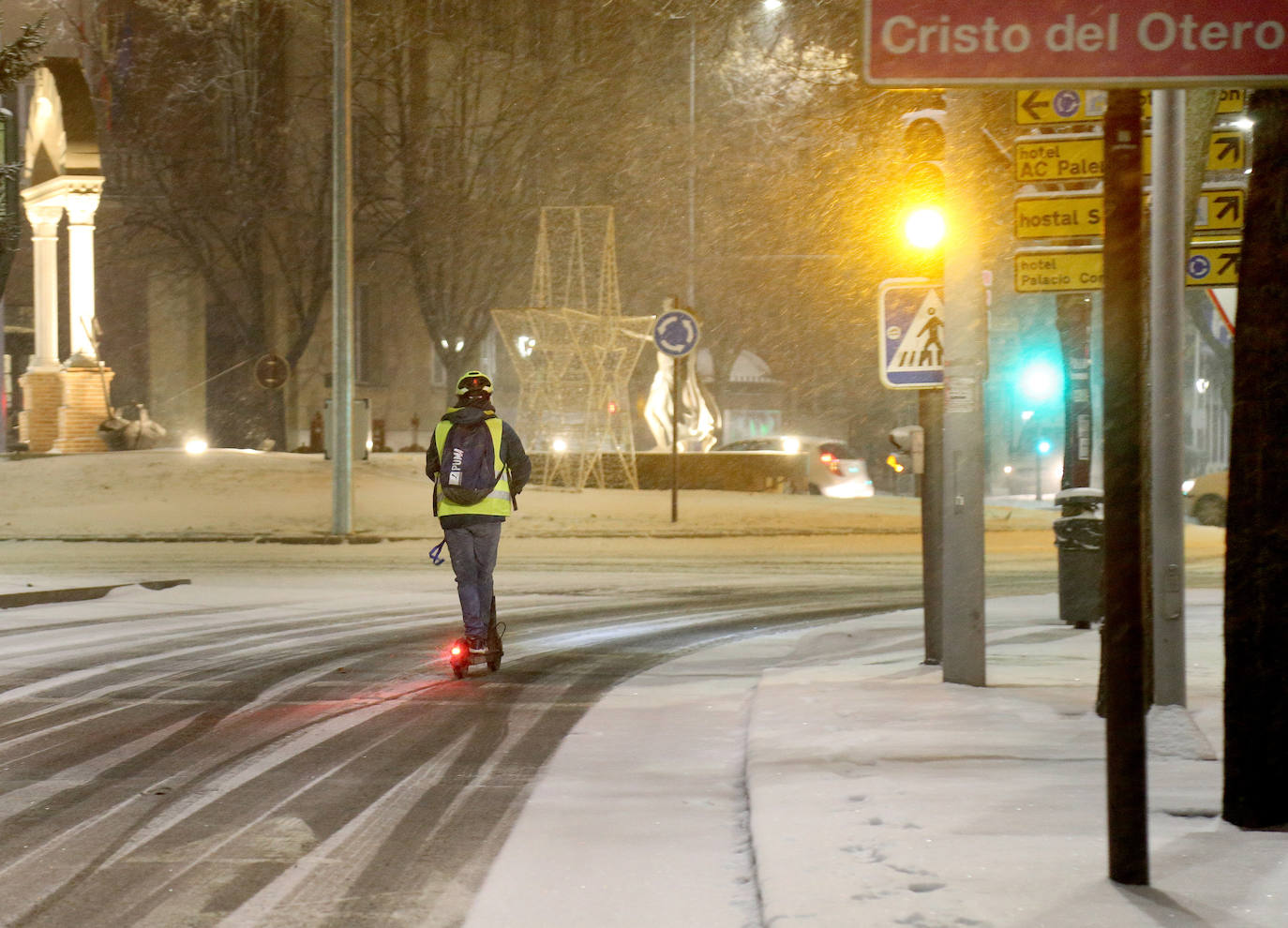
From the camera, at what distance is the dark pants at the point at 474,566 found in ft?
32.9

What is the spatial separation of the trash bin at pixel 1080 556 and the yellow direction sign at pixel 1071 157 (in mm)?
3427

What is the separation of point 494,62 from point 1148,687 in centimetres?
3349

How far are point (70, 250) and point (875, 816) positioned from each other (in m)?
26.9

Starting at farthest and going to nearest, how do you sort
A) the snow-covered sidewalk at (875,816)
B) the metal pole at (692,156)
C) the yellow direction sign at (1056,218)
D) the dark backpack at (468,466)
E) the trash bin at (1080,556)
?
the metal pole at (692,156) → the trash bin at (1080,556) → the dark backpack at (468,466) → the yellow direction sign at (1056,218) → the snow-covered sidewalk at (875,816)

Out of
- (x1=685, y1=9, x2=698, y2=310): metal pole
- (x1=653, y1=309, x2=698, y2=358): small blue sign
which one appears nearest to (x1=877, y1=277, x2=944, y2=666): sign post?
(x1=653, y1=309, x2=698, y2=358): small blue sign

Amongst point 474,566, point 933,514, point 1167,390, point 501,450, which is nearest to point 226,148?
point 501,450

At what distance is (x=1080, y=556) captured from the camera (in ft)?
38.0

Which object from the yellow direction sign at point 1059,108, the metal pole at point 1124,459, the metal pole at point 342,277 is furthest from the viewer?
the metal pole at point 342,277

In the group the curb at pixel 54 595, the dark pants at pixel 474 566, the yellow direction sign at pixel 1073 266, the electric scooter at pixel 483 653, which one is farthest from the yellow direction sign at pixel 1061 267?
the curb at pixel 54 595

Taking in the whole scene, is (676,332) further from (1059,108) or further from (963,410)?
(963,410)

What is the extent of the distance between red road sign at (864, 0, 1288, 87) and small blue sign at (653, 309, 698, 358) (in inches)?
749

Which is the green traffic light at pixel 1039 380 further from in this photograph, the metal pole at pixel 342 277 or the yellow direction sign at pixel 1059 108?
the yellow direction sign at pixel 1059 108

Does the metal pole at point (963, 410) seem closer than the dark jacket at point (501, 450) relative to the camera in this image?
Yes

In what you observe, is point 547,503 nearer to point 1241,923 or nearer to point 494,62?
point 494,62
